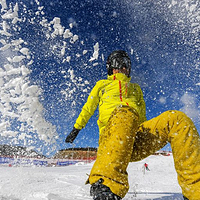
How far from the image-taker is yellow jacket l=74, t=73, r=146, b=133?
2.00 meters

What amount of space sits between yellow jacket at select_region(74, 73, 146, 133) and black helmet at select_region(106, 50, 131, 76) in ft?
0.59

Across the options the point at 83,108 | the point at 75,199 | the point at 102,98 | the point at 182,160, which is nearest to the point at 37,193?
the point at 75,199

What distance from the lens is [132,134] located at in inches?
65.5

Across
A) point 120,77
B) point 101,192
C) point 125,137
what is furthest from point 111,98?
point 101,192

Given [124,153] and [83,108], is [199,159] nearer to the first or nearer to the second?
[124,153]

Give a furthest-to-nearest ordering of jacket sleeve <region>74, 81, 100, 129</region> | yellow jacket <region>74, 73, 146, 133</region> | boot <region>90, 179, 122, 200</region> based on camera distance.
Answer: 1. jacket sleeve <region>74, 81, 100, 129</region>
2. yellow jacket <region>74, 73, 146, 133</region>
3. boot <region>90, 179, 122, 200</region>

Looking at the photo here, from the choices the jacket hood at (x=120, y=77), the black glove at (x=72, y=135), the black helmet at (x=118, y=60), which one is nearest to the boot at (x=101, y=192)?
the black glove at (x=72, y=135)

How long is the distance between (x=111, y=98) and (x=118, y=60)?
0.56 meters

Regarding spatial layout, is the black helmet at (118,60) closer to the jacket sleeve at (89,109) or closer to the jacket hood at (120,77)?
the jacket hood at (120,77)

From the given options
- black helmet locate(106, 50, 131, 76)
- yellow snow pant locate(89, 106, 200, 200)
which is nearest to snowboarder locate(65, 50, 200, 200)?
yellow snow pant locate(89, 106, 200, 200)

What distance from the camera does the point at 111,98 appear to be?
2.05 m

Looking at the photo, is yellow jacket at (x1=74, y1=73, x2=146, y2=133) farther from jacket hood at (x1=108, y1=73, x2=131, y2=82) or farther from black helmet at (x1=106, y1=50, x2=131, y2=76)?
black helmet at (x1=106, y1=50, x2=131, y2=76)

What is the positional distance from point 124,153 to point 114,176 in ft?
0.69

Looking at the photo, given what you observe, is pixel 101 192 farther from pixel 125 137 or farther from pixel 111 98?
pixel 111 98
